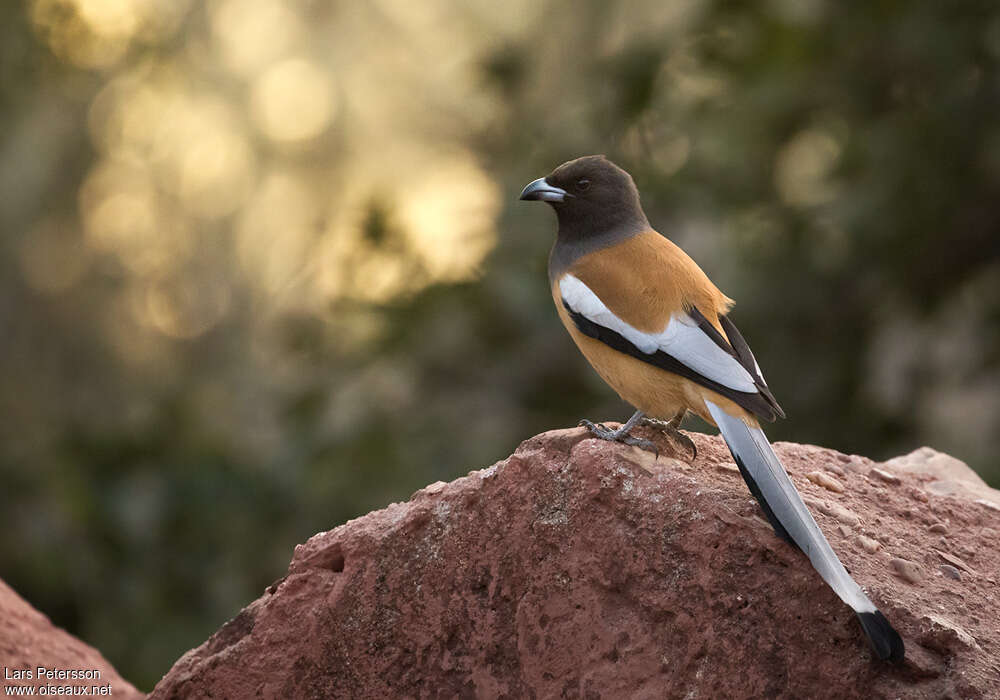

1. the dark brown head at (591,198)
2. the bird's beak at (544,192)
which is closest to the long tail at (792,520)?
the dark brown head at (591,198)

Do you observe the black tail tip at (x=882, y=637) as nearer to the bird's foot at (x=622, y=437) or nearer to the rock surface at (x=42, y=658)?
the bird's foot at (x=622, y=437)

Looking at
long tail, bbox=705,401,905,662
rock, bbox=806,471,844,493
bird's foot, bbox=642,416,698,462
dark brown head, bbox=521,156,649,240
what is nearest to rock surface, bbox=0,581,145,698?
bird's foot, bbox=642,416,698,462

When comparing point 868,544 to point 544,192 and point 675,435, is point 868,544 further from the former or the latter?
point 544,192

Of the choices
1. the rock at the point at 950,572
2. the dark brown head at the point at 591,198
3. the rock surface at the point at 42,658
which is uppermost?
the dark brown head at the point at 591,198

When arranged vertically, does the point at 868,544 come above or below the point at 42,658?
below

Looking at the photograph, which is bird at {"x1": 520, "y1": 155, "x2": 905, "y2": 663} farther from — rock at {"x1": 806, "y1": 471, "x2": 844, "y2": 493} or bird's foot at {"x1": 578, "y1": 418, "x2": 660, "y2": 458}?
rock at {"x1": 806, "y1": 471, "x2": 844, "y2": 493}

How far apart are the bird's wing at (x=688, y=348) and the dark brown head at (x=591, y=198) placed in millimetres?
514

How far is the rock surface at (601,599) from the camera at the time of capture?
345cm

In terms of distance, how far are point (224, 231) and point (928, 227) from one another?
25.6ft

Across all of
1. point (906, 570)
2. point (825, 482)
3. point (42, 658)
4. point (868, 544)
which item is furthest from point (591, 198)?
point (42, 658)

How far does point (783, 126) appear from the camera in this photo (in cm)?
930

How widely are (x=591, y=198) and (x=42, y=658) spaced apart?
2679mm

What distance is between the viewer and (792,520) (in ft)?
11.6

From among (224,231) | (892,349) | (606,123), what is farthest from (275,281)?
(892,349)
